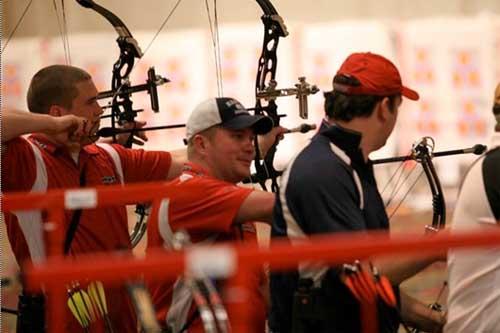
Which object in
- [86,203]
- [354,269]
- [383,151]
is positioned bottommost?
[383,151]

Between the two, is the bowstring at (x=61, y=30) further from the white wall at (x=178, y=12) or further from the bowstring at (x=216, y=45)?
the bowstring at (x=216, y=45)

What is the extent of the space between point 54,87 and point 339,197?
123 cm

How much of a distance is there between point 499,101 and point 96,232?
114 centimetres

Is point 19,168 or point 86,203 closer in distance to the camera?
point 86,203

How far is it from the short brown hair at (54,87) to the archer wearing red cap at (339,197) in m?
1.03

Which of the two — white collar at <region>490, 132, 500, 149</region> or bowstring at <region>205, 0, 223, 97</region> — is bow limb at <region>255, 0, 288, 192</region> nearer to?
bowstring at <region>205, 0, 223, 97</region>

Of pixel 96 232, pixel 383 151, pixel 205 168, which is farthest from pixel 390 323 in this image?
pixel 383 151

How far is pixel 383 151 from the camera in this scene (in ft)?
18.1

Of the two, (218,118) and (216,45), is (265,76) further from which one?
(216,45)

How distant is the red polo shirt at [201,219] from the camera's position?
8.81 ft

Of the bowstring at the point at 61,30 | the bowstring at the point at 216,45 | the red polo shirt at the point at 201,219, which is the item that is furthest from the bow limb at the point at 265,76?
the bowstring at the point at 61,30

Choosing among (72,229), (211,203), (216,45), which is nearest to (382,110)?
(211,203)

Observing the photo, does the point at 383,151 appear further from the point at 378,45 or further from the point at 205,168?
the point at 205,168

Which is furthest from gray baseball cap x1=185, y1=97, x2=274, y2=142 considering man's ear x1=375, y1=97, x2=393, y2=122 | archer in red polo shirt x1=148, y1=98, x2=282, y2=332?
man's ear x1=375, y1=97, x2=393, y2=122
